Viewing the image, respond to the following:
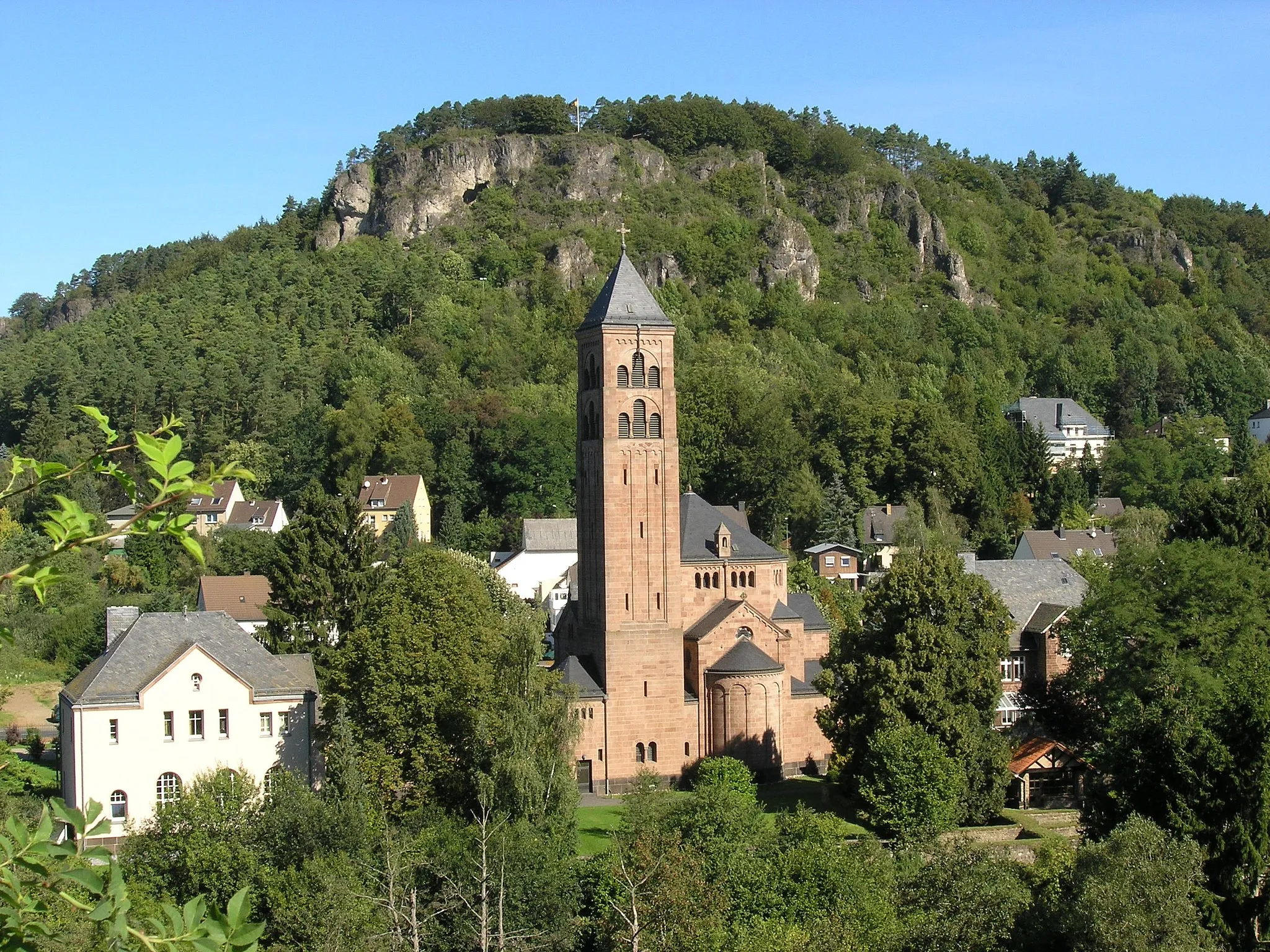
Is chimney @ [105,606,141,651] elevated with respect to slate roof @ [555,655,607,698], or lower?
elevated

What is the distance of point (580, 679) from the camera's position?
4431 cm

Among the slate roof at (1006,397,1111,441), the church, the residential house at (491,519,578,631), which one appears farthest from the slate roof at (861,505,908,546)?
the church

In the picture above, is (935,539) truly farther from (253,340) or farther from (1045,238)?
(1045,238)

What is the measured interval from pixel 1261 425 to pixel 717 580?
73.3 m

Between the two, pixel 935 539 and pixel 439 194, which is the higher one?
pixel 439 194

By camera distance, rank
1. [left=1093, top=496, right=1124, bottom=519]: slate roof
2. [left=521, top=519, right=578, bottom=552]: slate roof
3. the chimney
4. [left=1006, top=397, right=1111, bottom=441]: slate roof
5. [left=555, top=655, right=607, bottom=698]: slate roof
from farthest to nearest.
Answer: [left=1006, top=397, right=1111, bottom=441]: slate roof → [left=1093, top=496, right=1124, bottom=519]: slate roof → [left=521, top=519, right=578, bottom=552]: slate roof → [left=555, top=655, right=607, bottom=698]: slate roof → the chimney

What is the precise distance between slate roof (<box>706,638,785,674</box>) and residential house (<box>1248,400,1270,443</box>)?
72837 millimetres

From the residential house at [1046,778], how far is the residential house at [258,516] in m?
51.9

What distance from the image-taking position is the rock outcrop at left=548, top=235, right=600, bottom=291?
355 ft

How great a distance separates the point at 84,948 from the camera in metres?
19.9

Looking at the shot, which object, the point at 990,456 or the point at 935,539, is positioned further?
the point at 990,456

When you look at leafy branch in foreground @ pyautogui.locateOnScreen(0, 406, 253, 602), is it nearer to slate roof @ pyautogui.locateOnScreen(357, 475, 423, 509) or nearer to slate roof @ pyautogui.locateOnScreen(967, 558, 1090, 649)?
slate roof @ pyautogui.locateOnScreen(967, 558, 1090, 649)

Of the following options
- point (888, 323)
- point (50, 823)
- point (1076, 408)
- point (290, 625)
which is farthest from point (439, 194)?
point (50, 823)

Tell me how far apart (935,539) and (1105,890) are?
48.0 m
